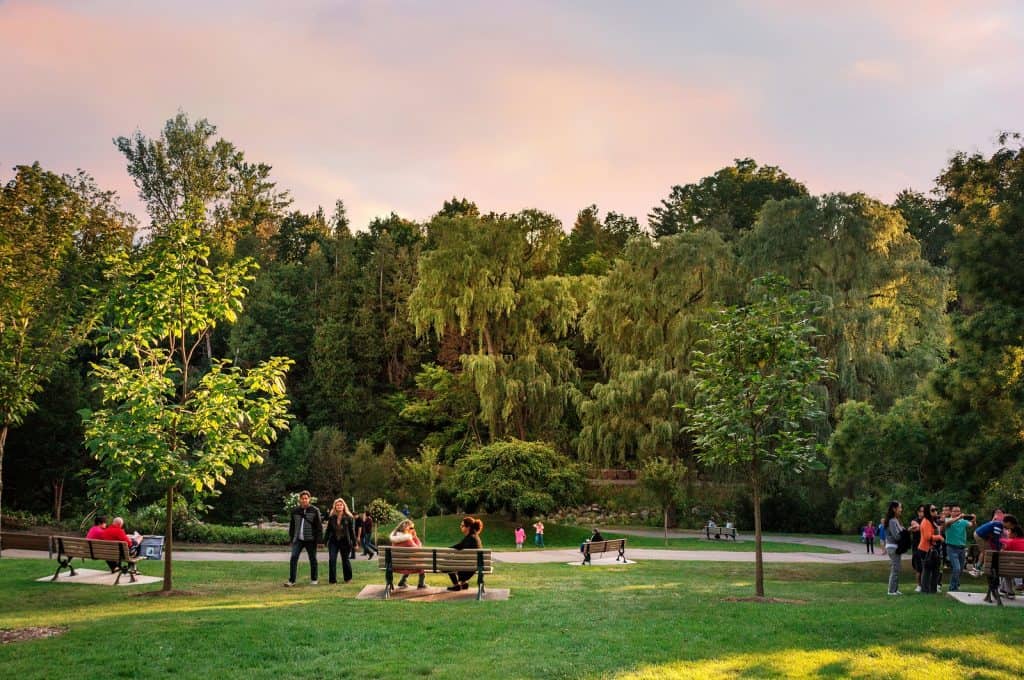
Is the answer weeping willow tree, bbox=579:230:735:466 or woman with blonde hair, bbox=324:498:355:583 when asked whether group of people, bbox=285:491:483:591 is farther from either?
weeping willow tree, bbox=579:230:735:466

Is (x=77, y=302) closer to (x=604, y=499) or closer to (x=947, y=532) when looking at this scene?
(x=947, y=532)

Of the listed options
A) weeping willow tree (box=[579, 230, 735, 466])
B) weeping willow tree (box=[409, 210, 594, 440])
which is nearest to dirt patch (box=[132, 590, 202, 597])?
weeping willow tree (box=[579, 230, 735, 466])

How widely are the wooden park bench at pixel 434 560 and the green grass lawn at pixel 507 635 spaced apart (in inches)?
29.9

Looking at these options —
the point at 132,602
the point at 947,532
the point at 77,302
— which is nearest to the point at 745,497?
the point at 947,532

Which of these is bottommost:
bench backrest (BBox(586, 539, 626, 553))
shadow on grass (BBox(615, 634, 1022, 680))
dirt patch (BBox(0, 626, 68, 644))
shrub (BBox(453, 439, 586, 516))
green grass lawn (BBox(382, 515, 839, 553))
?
green grass lawn (BBox(382, 515, 839, 553))

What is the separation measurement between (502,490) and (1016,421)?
20.4m

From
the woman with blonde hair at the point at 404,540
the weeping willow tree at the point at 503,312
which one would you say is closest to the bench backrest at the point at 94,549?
the woman with blonde hair at the point at 404,540

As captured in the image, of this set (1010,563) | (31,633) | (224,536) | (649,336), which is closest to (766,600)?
(1010,563)

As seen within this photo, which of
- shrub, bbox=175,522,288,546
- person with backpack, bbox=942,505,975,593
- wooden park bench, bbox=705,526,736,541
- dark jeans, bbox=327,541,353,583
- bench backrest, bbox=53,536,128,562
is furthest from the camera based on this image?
wooden park bench, bbox=705,526,736,541

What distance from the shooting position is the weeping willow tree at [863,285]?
38469mm

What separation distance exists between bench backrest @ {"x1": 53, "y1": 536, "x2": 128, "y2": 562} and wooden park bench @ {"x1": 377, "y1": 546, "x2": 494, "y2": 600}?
5148mm

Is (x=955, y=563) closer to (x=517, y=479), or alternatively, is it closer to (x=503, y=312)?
(x=517, y=479)

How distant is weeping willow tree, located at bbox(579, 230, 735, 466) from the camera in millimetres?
42125

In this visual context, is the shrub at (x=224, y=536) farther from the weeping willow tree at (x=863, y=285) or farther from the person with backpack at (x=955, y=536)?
the weeping willow tree at (x=863, y=285)
